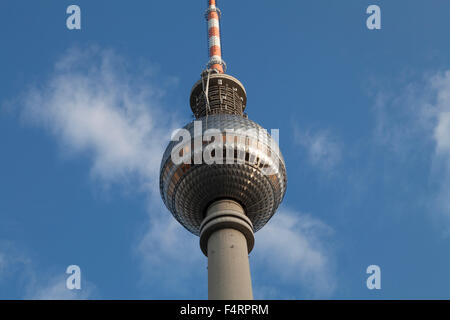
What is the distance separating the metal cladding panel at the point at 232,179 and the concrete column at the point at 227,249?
122 cm

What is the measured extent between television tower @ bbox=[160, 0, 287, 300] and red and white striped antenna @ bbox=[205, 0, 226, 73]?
36.8 ft

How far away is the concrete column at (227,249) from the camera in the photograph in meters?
35.5

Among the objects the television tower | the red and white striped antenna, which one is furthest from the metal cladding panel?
the red and white striped antenna

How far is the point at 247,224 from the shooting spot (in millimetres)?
40312

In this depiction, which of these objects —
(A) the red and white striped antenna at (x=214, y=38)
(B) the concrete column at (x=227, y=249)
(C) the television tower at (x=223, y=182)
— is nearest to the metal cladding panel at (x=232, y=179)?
(C) the television tower at (x=223, y=182)

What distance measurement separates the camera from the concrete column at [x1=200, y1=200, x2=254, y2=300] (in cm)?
3547

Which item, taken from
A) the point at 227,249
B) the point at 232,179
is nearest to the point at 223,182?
the point at 232,179

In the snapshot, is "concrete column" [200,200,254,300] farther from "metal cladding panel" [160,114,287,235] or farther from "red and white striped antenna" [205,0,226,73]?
"red and white striped antenna" [205,0,226,73]

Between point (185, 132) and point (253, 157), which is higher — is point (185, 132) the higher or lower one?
the higher one

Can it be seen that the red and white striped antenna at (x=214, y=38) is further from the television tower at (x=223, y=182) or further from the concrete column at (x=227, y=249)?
the concrete column at (x=227, y=249)

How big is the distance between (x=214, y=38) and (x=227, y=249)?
30.5 metres
